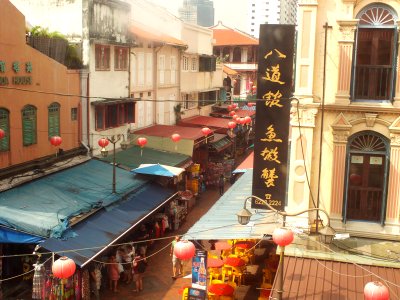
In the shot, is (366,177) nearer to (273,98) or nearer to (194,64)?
(273,98)

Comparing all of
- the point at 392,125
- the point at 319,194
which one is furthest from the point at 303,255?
the point at 392,125

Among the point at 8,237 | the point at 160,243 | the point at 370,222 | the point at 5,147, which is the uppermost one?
the point at 5,147

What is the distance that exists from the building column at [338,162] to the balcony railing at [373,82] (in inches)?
30.9

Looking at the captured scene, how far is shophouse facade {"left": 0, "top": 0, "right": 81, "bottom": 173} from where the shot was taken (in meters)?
17.3

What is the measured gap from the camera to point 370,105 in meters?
12.4

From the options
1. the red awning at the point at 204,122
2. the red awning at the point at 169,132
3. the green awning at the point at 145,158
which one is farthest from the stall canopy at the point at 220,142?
the green awning at the point at 145,158

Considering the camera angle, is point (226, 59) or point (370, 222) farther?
point (226, 59)

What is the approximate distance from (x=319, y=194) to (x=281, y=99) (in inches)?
104

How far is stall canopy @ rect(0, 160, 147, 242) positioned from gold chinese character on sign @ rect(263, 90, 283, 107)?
6999 mm

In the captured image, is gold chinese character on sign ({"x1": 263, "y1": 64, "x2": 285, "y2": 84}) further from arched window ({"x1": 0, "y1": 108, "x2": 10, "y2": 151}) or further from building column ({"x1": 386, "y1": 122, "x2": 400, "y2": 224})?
arched window ({"x1": 0, "y1": 108, "x2": 10, "y2": 151})

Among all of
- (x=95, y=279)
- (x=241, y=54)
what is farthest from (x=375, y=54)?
(x=241, y=54)

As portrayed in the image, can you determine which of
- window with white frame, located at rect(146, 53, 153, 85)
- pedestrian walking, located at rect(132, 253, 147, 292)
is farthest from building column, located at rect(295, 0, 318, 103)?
window with white frame, located at rect(146, 53, 153, 85)

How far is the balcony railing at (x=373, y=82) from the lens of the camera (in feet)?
40.9

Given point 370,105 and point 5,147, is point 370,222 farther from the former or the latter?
point 5,147
